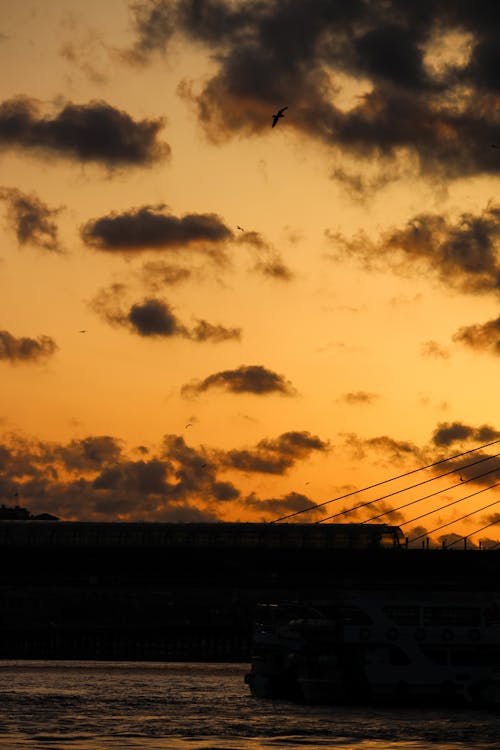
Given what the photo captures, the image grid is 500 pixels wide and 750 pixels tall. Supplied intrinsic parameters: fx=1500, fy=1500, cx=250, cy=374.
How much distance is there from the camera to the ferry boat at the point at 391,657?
85.6 metres

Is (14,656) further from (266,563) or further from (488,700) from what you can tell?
(488,700)

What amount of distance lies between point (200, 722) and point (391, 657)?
52.4 feet

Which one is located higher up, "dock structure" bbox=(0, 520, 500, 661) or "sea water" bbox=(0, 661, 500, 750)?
"dock structure" bbox=(0, 520, 500, 661)

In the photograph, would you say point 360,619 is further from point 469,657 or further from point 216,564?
point 216,564

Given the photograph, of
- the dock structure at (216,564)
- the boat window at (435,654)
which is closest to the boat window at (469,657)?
the boat window at (435,654)

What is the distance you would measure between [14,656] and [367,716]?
93.5 m

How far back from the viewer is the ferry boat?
8556 centimetres

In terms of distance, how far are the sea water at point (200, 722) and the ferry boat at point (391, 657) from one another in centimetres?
182

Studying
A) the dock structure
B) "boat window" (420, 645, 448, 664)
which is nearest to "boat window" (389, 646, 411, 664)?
"boat window" (420, 645, 448, 664)

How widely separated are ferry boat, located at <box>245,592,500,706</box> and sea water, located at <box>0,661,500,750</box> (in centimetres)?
182

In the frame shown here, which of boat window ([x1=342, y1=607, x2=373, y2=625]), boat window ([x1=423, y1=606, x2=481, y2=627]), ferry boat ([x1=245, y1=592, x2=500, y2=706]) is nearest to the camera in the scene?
ferry boat ([x1=245, y1=592, x2=500, y2=706])

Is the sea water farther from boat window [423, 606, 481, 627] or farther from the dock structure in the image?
the dock structure

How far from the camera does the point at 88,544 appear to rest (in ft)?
594

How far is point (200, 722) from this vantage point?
7375cm
